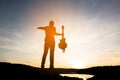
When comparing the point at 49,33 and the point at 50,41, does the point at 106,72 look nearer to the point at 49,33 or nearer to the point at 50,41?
the point at 50,41

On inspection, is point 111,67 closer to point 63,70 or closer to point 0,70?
point 63,70

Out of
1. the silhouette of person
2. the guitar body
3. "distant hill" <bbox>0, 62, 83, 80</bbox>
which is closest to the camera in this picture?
"distant hill" <bbox>0, 62, 83, 80</bbox>

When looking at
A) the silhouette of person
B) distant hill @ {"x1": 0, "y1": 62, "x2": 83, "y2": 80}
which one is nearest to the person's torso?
the silhouette of person

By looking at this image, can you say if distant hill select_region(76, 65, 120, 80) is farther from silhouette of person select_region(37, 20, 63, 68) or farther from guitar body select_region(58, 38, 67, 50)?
guitar body select_region(58, 38, 67, 50)

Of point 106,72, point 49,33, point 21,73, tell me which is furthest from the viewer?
point 49,33

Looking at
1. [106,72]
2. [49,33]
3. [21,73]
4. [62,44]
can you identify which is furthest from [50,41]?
[106,72]

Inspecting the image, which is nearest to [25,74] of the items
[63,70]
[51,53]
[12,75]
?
[12,75]

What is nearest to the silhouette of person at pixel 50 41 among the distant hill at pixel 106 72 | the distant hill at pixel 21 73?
the distant hill at pixel 21 73

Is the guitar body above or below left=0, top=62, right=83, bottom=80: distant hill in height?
above

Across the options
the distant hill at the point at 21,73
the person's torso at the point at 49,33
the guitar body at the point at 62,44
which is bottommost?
the distant hill at the point at 21,73

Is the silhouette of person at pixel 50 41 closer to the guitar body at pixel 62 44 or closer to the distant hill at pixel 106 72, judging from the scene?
the guitar body at pixel 62 44

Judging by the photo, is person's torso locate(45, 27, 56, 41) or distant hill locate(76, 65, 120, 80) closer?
distant hill locate(76, 65, 120, 80)

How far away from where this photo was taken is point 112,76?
858 centimetres

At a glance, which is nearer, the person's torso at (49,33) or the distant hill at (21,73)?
the distant hill at (21,73)
